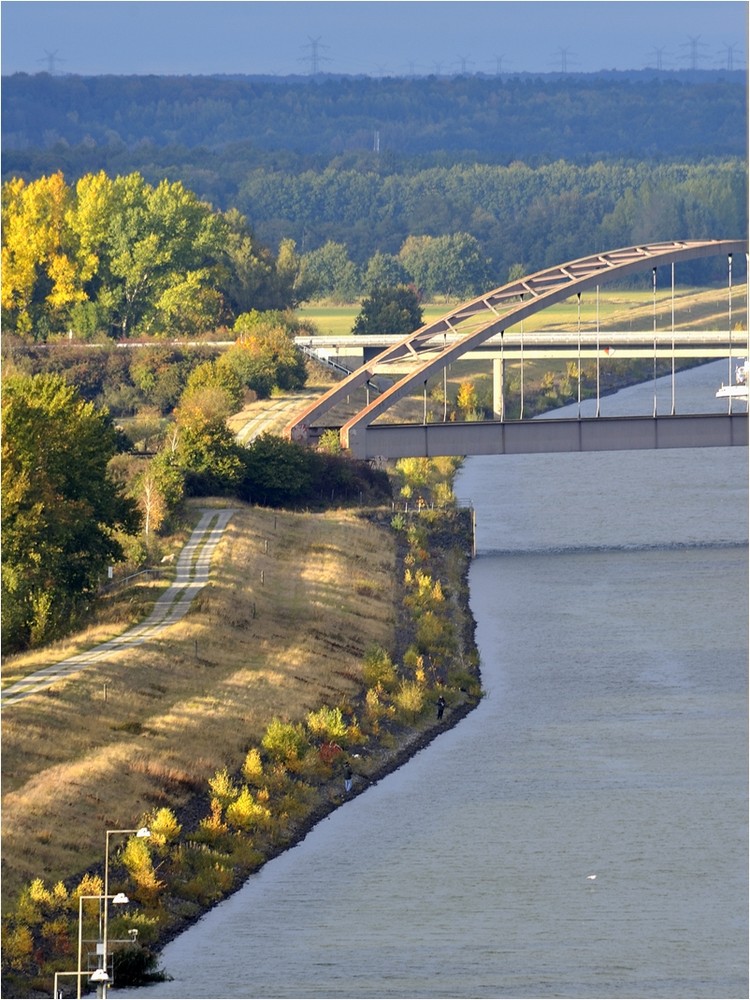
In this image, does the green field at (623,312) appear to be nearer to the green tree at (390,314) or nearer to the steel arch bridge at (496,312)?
the green tree at (390,314)

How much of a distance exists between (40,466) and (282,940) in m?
24.2

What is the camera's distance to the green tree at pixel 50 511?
2441 inches

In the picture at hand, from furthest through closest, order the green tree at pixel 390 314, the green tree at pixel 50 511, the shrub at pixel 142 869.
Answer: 1. the green tree at pixel 390 314
2. the green tree at pixel 50 511
3. the shrub at pixel 142 869

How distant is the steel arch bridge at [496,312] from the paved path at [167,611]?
9.78m

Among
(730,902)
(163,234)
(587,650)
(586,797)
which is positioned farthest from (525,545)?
(163,234)

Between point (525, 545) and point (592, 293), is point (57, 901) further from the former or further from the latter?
point (592, 293)

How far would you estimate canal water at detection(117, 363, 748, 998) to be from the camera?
4056cm

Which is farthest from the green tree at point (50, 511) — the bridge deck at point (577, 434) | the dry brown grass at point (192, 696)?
the bridge deck at point (577, 434)

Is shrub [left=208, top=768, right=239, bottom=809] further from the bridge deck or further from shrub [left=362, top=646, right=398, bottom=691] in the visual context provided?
the bridge deck

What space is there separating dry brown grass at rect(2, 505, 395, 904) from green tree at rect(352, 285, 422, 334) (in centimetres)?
6718

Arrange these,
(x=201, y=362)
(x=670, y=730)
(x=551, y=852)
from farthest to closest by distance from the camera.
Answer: (x=201, y=362) < (x=670, y=730) < (x=551, y=852)

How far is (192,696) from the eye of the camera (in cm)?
5706

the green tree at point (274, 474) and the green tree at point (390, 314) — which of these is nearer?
the green tree at point (274, 474)

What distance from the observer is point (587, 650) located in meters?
66.6
